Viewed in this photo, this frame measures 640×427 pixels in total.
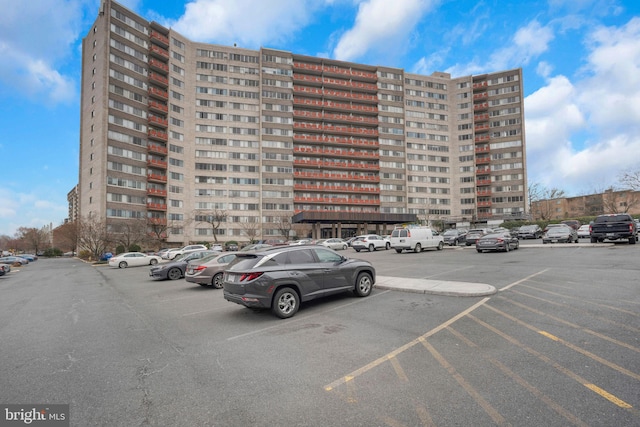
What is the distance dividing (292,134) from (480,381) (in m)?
72.7

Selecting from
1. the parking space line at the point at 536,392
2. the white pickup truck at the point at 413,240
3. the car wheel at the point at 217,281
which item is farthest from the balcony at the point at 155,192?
the parking space line at the point at 536,392

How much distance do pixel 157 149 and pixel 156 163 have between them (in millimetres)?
2779

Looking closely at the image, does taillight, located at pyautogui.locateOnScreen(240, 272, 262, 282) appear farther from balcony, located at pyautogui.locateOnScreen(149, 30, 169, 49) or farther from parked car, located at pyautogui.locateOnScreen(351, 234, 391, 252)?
balcony, located at pyautogui.locateOnScreen(149, 30, 169, 49)

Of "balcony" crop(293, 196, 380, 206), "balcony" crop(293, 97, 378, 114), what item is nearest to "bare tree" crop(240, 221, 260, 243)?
"balcony" crop(293, 196, 380, 206)

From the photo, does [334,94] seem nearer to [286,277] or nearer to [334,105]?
[334,105]

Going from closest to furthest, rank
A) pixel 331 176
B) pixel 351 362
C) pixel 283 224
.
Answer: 1. pixel 351 362
2. pixel 283 224
3. pixel 331 176

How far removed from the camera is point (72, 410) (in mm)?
3471

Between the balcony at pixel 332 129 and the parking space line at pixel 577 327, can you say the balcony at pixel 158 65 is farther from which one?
the parking space line at pixel 577 327

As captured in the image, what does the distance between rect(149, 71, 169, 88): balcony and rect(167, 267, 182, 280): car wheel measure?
191ft

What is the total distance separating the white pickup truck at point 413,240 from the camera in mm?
25984

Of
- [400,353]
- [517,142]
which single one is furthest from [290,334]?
[517,142]

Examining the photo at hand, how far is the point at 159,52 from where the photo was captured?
207ft

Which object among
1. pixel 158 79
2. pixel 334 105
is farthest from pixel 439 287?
pixel 334 105

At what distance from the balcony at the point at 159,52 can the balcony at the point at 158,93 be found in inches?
250
